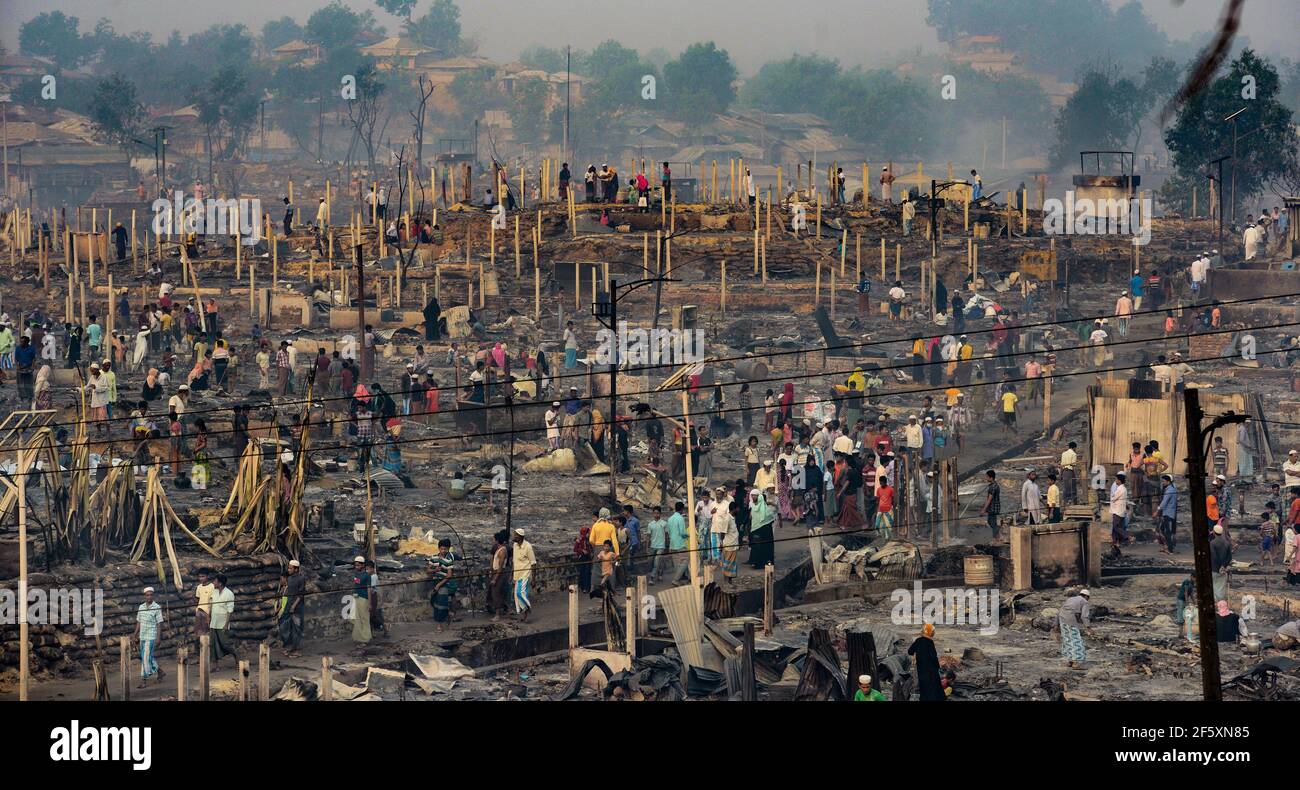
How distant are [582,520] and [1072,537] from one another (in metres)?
7.23

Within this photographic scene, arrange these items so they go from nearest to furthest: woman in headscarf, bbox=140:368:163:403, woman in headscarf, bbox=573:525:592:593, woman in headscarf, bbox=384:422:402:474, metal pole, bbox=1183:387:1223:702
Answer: metal pole, bbox=1183:387:1223:702, woman in headscarf, bbox=573:525:592:593, woman in headscarf, bbox=384:422:402:474, woman in headscarf, bbox=140:368:163:403

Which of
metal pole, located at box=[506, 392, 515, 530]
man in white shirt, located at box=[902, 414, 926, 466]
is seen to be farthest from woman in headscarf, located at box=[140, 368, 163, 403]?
man in white shirt, located at box=[902, 414, 926, 466]

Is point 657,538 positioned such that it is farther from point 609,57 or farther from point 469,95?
point 609,57

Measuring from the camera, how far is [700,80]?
12338cm

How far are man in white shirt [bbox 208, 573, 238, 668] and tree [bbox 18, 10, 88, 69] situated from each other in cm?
12880

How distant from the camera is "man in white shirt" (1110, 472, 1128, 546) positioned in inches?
1034

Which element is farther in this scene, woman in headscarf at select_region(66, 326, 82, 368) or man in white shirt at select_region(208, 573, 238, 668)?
woman in headscarf at select_region(66, 326, 82, 368)

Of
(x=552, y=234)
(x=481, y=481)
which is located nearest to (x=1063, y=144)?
(x=552, y=234)

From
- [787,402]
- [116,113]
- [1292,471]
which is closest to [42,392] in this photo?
[787,402]

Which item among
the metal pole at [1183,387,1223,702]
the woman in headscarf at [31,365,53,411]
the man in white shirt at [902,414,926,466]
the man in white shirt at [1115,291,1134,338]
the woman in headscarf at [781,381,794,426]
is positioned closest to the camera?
the metal pole at [1183,387,1223,702]

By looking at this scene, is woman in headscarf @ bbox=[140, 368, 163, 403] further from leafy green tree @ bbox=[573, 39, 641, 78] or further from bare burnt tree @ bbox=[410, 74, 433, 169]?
leafy green tree @ bbox=[573, 39, 641, 78]

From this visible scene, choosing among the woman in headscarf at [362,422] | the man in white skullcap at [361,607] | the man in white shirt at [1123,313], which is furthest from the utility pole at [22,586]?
the man in white shirt at [1123,313]

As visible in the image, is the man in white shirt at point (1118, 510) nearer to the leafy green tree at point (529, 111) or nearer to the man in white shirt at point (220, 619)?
the man in white shirt at point (220, 619)

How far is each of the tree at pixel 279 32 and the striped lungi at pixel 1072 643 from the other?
449ft
